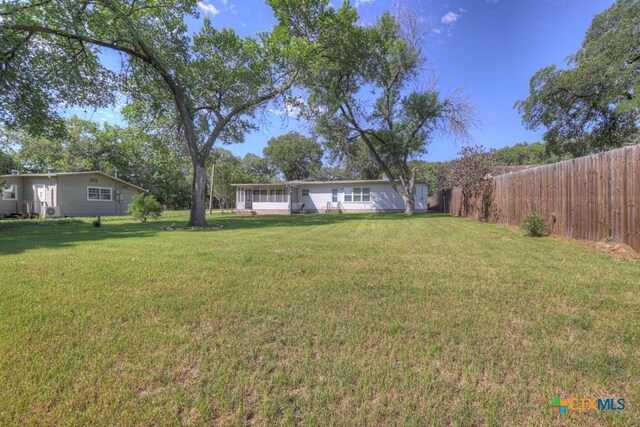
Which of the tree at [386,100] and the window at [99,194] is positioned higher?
the tree at [386,100]

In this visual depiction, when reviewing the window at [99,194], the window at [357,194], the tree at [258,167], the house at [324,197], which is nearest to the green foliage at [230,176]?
the tree at [258,167]

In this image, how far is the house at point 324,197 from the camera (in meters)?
A: 26.2

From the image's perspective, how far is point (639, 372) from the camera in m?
2.18

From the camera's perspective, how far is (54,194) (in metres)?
20.8

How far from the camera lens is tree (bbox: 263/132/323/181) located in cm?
4319

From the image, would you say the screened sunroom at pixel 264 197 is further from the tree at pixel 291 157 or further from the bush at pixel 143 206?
the tree at pixel 291 157

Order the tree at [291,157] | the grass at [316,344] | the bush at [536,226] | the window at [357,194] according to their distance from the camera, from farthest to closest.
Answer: the tree at [291,157] < the window at [357,194] < the bush at [536,226] < the grass at [316,344]

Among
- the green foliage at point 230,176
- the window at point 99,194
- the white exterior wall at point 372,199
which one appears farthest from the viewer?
the green foliage at point 230,176

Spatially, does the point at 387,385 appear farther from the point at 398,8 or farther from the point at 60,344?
the point at 398,8

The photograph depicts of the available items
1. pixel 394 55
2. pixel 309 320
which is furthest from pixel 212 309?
pixel 394 55

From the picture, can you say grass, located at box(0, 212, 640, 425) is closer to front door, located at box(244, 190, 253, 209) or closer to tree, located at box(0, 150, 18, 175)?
front door, located at box(244, 190, 253, 209)

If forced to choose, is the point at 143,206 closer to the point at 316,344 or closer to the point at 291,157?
the point at 316,344

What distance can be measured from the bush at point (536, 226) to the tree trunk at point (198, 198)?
10.9 metres

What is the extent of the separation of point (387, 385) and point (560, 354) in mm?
1449
